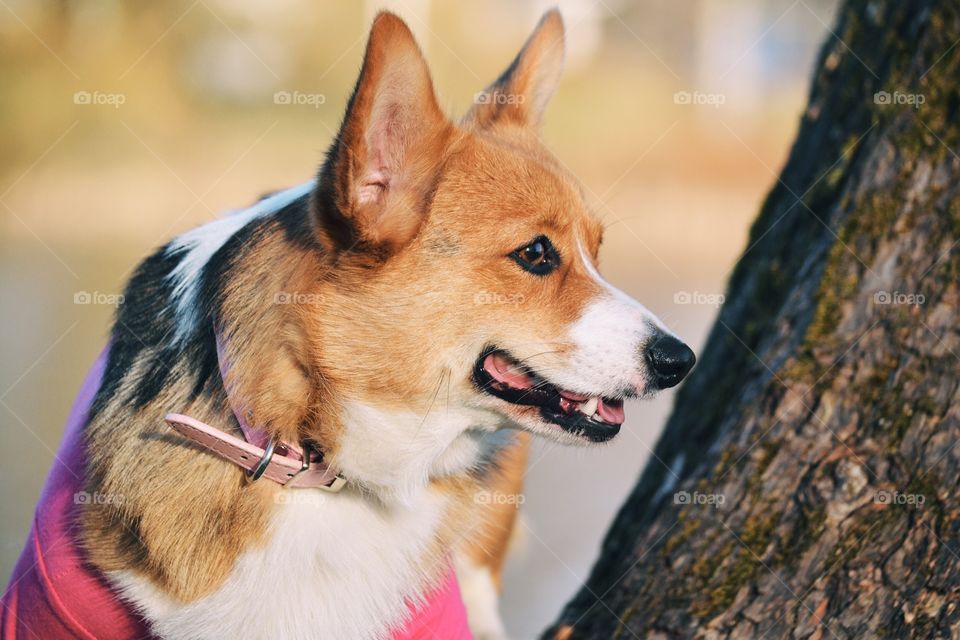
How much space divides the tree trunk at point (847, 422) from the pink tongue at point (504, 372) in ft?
2.20

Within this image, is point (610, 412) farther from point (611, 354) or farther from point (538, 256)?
point (538, 256)

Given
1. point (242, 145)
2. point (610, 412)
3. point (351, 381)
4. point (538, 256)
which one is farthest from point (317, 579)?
point (242, 145)

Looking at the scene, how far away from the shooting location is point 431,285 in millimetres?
2480

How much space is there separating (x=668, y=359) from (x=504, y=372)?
0.42 m

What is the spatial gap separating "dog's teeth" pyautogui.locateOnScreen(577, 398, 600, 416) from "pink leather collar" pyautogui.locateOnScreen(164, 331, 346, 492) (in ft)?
2.18

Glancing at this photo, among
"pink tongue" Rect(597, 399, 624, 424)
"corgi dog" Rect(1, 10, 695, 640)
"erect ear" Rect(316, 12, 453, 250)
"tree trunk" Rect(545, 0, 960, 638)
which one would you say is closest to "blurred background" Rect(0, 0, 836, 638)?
"tree trunk" Rect(545, 0, 960, 638)

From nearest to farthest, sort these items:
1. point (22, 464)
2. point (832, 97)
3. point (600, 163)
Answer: point (832, 97) < point (22, 464) < point (600, 163)

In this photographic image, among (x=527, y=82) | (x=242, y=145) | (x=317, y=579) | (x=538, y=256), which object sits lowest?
(x=317, y=579)

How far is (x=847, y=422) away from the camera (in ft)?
8.51

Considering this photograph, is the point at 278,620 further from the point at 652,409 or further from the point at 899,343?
the point at 652,409

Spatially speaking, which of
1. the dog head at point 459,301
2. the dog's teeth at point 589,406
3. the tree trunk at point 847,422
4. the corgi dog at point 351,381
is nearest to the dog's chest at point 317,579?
the corgi dog at point 351,381

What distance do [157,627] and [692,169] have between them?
35.4 ft

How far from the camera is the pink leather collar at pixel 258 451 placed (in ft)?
7.47

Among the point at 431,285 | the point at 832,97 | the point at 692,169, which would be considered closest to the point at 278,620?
the point at 431,285
